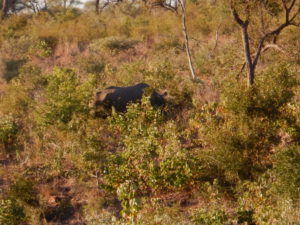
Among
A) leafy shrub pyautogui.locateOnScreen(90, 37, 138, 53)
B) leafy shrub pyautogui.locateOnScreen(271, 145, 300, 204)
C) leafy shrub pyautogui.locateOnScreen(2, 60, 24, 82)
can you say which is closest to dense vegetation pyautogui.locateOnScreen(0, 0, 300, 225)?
leafy shrub pyautogui.locateOnScreen(271, 145, 300, 204)

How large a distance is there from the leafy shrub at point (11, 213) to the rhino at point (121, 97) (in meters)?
3.18

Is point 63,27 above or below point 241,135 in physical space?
above

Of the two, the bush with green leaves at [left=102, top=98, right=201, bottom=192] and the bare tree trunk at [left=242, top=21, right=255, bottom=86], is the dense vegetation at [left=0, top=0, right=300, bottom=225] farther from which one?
the bare tree trunk at [left=242, top=21, right=255, bottom=86]

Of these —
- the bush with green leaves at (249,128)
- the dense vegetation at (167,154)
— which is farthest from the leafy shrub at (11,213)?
the bush with green leaves at (249,128)

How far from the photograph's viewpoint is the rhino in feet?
24.9

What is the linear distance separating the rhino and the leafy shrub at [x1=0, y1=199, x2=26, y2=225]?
10.4 ft

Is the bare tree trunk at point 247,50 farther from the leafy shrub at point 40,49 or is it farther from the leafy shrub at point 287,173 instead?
the leafy shrub at point 40,49

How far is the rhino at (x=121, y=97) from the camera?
24.9 feet

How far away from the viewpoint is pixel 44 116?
6.55 metres

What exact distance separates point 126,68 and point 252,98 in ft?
17.7

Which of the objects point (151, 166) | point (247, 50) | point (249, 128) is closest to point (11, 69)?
point (247, 50)

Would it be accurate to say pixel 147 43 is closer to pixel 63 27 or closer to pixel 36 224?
pixel 63 27

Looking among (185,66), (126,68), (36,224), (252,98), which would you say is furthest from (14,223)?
(185,66)

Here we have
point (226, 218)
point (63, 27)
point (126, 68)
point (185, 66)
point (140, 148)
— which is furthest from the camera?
point (63, 27)
